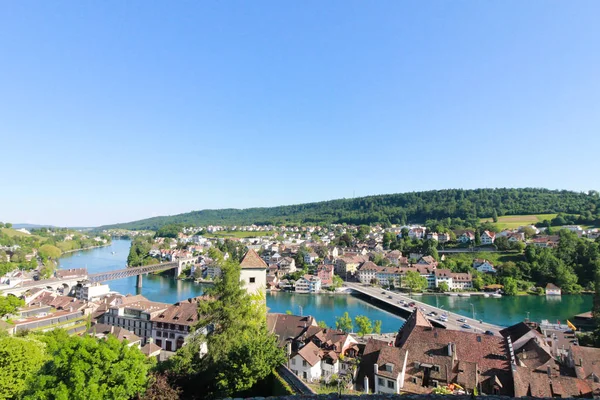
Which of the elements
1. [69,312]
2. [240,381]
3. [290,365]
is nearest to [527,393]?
[290,365]

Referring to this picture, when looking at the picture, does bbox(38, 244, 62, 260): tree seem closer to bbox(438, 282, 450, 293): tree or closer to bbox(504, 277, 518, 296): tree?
bbox(438, 282, 450, 293): tree

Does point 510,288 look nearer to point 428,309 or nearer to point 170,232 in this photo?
point 428,309

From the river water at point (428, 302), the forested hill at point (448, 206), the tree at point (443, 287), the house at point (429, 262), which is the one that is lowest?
the river water at point (428, 302)

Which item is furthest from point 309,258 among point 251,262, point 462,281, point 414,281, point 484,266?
point 251,262

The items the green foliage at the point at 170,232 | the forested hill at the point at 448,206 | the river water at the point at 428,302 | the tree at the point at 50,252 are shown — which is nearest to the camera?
the river water at the point at 428,302

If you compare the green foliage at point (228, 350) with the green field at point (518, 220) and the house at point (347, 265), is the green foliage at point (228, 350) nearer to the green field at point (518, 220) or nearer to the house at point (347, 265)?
the house at point (347, 265)

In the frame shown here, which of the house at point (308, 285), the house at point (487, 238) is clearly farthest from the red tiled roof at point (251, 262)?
the house at point (487, 238)

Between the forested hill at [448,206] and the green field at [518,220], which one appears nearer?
the green field at [518,220]

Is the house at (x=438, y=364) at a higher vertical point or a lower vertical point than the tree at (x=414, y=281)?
higher
